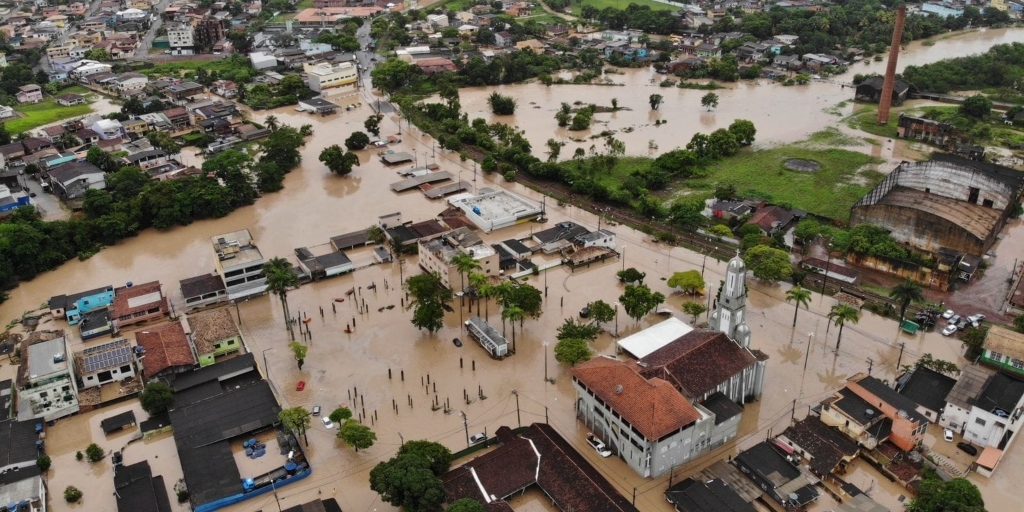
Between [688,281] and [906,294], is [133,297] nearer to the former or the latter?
[688,281]

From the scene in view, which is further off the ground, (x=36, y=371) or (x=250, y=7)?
(x=250, y=7)

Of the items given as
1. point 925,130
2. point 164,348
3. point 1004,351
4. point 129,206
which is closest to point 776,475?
point 1004,351

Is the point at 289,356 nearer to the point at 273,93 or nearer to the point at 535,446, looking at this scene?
the point at 535,446

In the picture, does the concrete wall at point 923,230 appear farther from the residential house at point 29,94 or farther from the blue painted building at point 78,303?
the residential house at point 29,94

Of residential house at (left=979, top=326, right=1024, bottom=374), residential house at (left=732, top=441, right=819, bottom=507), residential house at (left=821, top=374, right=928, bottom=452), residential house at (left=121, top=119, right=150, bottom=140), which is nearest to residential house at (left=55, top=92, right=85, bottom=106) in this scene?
residential house at (left=121, top=119, right=150, bottom=140)

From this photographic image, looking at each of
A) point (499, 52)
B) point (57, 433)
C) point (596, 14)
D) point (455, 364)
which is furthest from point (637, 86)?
point (57, 433)
